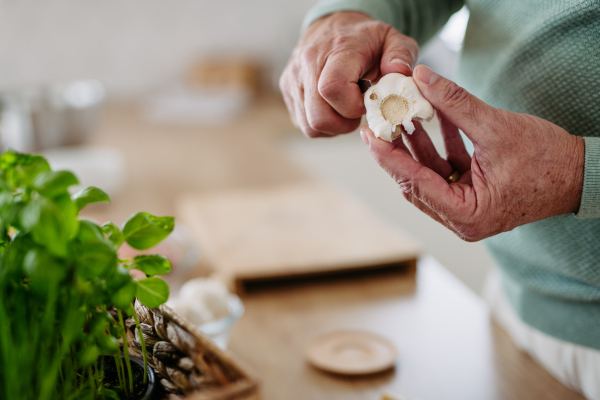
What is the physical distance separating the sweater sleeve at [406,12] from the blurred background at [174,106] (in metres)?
0.47

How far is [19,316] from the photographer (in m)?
0.35

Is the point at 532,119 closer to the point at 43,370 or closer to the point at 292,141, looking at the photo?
the point at 43,370

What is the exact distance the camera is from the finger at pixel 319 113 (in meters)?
0.58

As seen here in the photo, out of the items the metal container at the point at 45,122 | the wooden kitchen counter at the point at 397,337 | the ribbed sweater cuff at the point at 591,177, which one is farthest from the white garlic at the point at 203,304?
the metal container at the point at 45,122

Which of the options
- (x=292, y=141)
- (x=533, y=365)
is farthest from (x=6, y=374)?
(x=292, y=141)

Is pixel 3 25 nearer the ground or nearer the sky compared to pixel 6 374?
nearer the sky

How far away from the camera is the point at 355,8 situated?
28.5 inches

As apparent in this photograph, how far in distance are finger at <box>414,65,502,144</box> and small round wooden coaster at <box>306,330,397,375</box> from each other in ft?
1.17

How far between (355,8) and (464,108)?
1.04 ft

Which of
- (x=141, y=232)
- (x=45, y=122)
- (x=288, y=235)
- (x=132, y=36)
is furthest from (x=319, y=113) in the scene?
(x=132, y=36)

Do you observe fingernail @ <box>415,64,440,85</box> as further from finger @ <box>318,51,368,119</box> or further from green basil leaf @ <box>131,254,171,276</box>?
green basil leaf @ <box>131,254,171,276</box>

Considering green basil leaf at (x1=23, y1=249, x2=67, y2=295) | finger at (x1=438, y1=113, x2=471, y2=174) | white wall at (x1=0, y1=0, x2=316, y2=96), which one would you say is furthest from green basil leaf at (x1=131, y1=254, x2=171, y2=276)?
white wall at (x1=0, y1=0, x2=316, y2=96)

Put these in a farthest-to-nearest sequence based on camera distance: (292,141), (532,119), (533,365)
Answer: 1. (292,141)
2. (533,365)
3. (532,119)

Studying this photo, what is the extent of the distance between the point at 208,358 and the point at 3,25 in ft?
9.24
